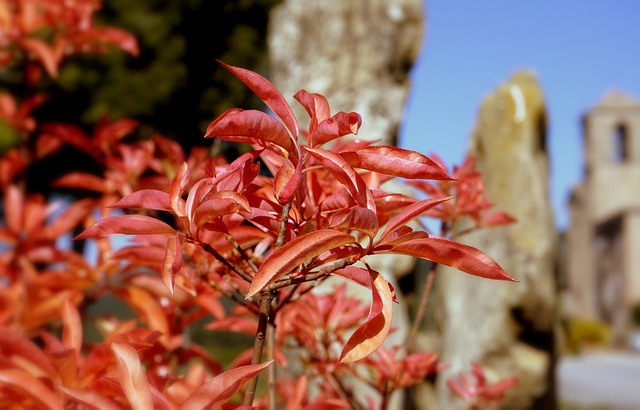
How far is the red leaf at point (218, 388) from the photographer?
493mm

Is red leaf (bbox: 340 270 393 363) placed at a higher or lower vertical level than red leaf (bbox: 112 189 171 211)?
lower

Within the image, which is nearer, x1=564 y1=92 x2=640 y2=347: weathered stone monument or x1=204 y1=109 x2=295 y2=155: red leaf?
x1=204 y1=109 x2=295 y2=155: red leaf

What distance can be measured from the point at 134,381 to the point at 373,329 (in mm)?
178

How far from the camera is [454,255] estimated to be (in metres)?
0.50

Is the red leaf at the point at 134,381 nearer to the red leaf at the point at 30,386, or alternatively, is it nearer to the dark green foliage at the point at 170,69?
the red leaf at the point at 30,386

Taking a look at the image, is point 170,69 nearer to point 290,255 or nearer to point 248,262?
point 248,262

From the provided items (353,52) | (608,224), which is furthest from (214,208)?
(608,224)

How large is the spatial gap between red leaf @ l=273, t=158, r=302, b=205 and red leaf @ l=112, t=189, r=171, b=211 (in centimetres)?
10

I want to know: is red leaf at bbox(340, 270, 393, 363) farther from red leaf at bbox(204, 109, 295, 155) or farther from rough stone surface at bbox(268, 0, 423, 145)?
rough stone surface at bbox(268, 0, 423, 145)

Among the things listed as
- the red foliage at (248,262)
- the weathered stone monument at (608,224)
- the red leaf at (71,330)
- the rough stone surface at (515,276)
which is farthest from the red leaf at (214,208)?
the weathered stone monument at (608,224)

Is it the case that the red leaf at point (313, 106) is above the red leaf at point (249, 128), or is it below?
above

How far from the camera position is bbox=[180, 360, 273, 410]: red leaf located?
493 millimetres

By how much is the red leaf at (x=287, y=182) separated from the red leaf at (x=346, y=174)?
0.02 meters

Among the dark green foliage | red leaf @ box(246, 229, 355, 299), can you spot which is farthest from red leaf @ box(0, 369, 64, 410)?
the dark green foliage
